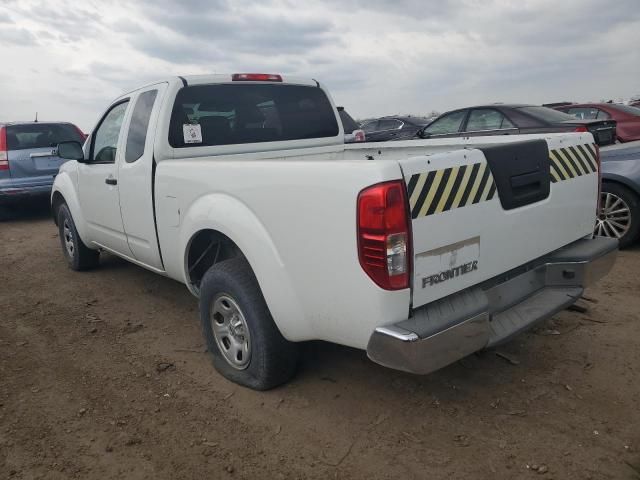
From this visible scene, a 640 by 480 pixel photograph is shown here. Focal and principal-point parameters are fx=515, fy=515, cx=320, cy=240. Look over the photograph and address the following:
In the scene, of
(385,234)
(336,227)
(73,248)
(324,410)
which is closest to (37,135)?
(73,248)

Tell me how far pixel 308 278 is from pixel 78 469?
1.42m

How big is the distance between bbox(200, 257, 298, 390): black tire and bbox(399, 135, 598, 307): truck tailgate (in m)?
0.94

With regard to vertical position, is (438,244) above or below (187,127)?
below

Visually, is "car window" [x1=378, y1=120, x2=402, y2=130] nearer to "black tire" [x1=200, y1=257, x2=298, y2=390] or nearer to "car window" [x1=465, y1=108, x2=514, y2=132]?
"car window" [x1=465, y1=108, x2=514, y2=132]

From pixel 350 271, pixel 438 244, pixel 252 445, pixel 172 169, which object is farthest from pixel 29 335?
pixel 438 244

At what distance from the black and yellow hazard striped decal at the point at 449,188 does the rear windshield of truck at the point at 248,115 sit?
2.09m

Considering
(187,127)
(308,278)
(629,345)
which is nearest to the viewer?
(308,278)

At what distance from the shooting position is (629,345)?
3.37 m

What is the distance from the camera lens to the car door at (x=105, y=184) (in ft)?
14.0

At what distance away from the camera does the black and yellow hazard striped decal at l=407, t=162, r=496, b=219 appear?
7.11 feet

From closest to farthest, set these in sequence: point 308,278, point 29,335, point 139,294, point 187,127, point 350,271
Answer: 1. point 350,271
2. point 308,278
3. point 187,127
4. point 29,335
5. point 139,294

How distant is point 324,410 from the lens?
2828 mm

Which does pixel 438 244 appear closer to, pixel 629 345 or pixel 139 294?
pixel 629 345

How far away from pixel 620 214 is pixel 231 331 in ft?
14.4
